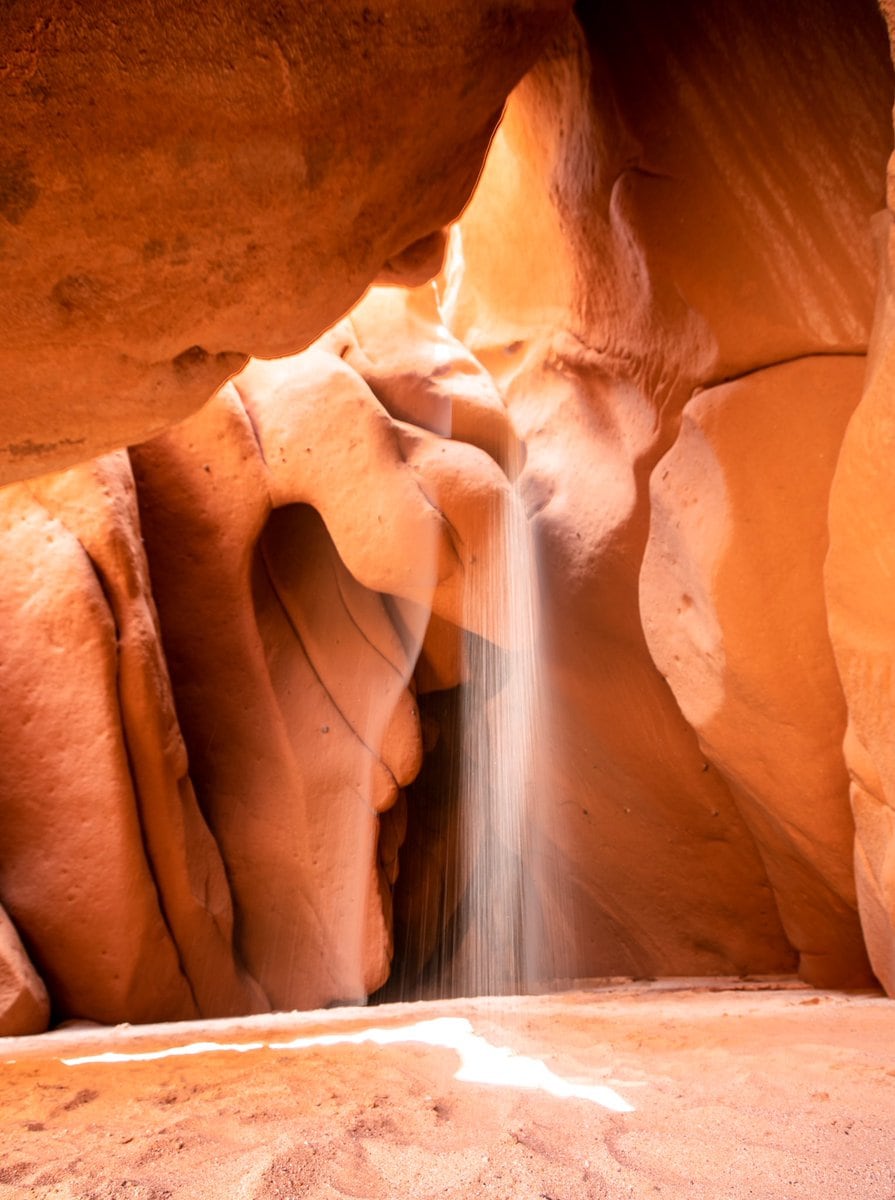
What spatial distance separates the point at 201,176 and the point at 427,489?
3132 millimetres

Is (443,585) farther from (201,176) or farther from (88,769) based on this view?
(201,176)

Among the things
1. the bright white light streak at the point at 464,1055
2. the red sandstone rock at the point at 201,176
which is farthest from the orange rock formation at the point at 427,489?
the bright white light streak at the point at 464,1055

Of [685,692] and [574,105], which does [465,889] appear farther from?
[574,105]

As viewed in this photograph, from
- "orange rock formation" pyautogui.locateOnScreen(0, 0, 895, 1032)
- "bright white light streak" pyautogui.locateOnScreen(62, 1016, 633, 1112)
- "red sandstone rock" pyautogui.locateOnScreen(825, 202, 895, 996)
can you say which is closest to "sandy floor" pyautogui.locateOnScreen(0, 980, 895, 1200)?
"bright white light streak" pyautogui.locateOnScreen(62, 1016, 633, 1112)

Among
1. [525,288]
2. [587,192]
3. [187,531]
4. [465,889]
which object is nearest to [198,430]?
[187,531]

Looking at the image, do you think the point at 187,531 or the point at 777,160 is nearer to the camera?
the point at 777,160

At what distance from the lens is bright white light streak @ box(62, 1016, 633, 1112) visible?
1.88 metres

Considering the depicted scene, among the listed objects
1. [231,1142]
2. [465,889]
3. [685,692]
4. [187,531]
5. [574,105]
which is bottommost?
[465,889]

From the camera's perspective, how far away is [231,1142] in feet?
5.23

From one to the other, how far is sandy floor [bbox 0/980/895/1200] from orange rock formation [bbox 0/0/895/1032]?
1.25 meters

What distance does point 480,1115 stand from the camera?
1.71m

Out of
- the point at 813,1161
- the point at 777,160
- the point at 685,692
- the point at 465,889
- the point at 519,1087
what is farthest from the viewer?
the point at 465,889

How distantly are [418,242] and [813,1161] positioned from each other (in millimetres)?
2763

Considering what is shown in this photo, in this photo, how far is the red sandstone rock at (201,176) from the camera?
5.98ft
